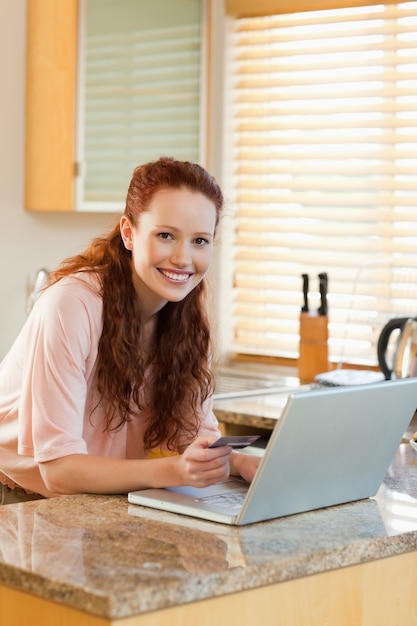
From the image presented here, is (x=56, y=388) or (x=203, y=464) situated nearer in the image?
(x=203, y=464)

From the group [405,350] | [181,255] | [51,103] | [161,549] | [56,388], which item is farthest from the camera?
[51,103]

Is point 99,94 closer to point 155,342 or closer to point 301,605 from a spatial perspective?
point 155,342

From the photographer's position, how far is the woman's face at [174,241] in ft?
6.73

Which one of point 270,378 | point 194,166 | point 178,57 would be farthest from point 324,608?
point 178,57

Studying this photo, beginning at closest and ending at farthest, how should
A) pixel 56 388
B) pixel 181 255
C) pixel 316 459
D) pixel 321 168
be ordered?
pixel 316 459, pixel 56 388, pixel 181 255, pixel 321 168

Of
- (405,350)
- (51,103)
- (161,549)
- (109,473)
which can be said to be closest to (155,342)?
(109,473)

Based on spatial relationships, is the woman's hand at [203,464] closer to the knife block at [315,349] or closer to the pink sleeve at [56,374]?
the pink sleeve at [56,374]

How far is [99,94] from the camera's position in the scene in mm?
3840

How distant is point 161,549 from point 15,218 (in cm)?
251

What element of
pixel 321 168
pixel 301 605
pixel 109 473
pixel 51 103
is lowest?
pixel 301 605

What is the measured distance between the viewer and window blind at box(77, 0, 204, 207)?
382 centimetres

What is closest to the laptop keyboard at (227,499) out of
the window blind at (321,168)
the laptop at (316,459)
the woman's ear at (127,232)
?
the laptop at (316,459)

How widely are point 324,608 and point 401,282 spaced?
2349 millimetres

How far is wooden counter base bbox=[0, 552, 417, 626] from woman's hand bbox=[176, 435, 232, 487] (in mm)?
313
